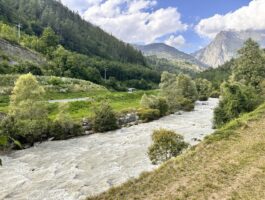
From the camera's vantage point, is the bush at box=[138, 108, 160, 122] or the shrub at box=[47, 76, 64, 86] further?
the shrub at box=[47, 76, 64, 86]

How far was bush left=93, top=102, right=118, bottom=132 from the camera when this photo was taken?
60.3 meters

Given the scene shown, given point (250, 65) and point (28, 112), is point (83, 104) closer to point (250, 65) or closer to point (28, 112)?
point (28, 112)

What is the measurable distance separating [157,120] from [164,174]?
48574 mm

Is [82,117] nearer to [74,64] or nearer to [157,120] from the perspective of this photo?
[157,120]

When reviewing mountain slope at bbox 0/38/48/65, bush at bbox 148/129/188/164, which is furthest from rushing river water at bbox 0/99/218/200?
mountain slope at bbox 0/38/48/65

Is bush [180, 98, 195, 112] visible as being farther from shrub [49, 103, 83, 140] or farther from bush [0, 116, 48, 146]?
bush [0, 116, 48, 146]

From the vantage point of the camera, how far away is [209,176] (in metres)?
22.3

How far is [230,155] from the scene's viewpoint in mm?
26438

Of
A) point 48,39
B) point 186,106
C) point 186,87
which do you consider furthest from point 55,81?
point 48,39

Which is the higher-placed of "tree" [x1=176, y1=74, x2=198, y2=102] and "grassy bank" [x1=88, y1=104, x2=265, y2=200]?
"tree" [x1=176, y1=74, x2=198, y2=102]

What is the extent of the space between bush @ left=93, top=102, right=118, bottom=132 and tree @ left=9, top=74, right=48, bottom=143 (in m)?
9.14

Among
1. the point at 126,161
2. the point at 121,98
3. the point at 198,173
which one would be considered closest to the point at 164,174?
the point at 198,173

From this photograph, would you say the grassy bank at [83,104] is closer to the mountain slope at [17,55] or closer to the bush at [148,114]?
the bush at [148,114]

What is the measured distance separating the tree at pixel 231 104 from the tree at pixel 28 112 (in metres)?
27.6
